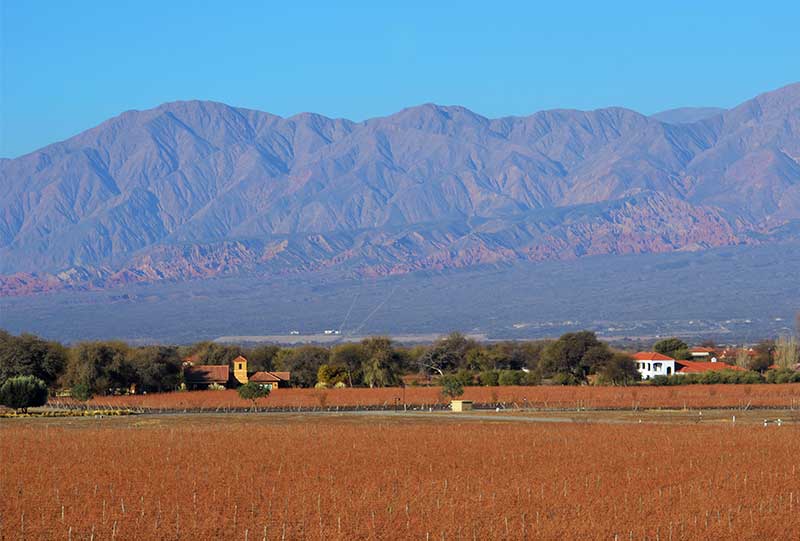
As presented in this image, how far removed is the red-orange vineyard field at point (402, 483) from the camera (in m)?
31.0

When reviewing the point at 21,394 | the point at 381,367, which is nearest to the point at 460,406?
the point at 21,394

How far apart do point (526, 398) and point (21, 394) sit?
2898 centimetres

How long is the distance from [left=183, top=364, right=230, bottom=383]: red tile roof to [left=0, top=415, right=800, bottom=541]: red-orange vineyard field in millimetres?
43279

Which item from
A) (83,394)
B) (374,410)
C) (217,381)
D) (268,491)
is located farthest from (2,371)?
(268,491)

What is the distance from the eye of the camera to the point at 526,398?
8344 cm

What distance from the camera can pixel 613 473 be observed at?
1599 inches

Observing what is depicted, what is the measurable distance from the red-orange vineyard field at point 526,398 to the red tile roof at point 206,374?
9446 millimetres

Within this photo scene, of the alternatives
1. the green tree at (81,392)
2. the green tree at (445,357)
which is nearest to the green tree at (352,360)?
the green tree at (445,357)

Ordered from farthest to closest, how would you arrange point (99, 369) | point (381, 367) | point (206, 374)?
point (381, 367) < point (206, 374) < point (99, 369)

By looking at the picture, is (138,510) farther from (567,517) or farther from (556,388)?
(556,388)

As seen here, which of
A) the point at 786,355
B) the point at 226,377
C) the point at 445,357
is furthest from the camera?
the point at 786,355

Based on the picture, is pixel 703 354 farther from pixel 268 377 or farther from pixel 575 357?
pixel 268 377

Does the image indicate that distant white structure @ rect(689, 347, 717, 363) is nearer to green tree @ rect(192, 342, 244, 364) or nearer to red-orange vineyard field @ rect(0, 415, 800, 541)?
green tree @ rect(192, 342, 244, 364)

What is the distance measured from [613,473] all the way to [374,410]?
35.5 meters
